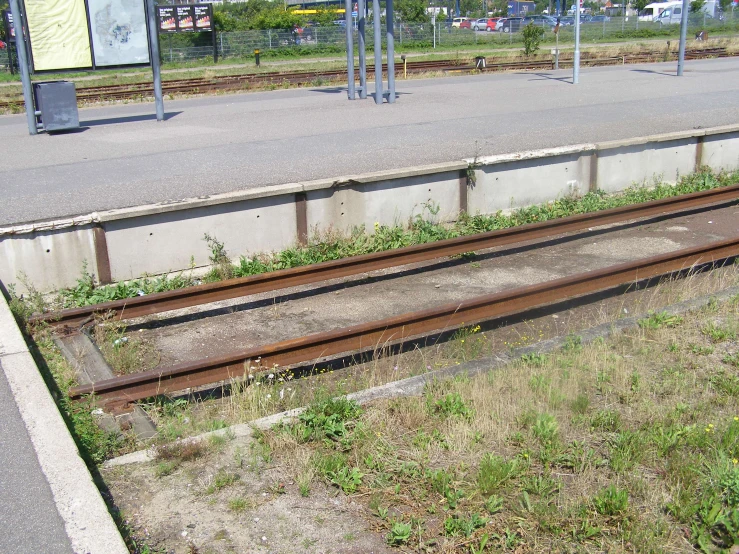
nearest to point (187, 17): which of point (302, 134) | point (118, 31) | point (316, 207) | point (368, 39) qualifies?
point (368, 39)

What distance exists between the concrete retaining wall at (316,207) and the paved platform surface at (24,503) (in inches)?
150

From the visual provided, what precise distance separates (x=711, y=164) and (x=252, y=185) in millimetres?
7605

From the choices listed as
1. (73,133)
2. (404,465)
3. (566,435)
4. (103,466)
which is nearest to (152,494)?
(103,466)

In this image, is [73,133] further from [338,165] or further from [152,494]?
[152,494]

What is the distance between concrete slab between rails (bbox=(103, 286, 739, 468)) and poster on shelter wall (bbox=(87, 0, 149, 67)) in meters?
13.0

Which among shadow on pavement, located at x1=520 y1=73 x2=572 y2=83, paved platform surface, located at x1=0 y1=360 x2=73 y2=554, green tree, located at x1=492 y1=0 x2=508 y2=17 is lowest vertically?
paved platform surface, located at x1=0 y1=360 x2=73 y2=554

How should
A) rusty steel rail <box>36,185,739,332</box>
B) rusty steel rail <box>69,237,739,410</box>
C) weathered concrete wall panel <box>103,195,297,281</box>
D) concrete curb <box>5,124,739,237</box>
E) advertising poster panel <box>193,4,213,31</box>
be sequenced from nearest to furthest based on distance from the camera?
rusty steel rail <box>69,237,739,410</box>
rusty steel rail <box>36,185,739,332</box>
concrete curb <box>5,124,739,237</box>
weathered concrete wall panel <box>103,195,297,281</box>
advertising poster panel <box>193,4,213,31</box>

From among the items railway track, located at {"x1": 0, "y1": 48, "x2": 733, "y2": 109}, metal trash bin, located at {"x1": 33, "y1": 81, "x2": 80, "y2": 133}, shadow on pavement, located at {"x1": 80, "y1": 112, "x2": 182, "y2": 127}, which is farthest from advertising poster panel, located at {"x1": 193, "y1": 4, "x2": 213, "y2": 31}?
metal trash bin, located at {"x1": 33, "y1": 81, "x2": 80, "y2": 133}

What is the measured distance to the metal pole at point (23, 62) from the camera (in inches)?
582

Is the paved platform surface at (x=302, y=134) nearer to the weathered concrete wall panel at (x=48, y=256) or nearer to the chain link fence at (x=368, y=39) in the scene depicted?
the weathered concrete wall panel at (x=48, y=256)

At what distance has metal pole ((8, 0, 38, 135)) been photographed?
14789 millimetres

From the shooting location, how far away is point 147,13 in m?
16.2

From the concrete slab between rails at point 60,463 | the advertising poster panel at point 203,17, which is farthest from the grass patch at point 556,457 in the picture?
the advertising poster panel at point 203,17

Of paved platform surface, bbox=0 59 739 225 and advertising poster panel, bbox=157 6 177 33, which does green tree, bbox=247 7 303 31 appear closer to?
advertising poster panel, bbox=157 6 177 33
